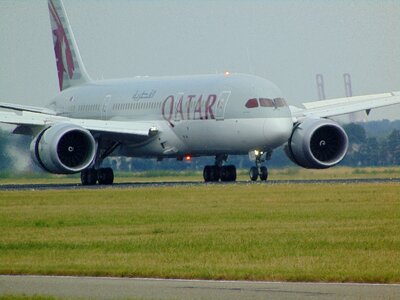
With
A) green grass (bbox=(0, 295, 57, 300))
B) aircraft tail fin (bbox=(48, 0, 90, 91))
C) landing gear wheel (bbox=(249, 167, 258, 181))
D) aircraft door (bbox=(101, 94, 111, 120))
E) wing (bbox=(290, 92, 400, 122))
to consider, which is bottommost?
green grass (bbox=(0, 295, 57, 300))

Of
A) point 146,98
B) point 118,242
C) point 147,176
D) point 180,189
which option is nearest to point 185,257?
point 118,242

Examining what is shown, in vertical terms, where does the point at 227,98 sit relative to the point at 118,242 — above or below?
above

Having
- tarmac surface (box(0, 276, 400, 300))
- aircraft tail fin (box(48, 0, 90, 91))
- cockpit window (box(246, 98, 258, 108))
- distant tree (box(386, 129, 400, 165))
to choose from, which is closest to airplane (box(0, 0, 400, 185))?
cockpit window (box(246, 98, 258, 108))

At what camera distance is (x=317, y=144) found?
185 ft

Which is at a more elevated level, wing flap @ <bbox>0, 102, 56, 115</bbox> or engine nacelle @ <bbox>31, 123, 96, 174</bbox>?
wing flap @ <bbox>0, 102, 56, 115</bbox>

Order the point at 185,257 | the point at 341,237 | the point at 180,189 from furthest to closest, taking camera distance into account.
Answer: the point at 180,189, the point at 341,237, the point at 185,257

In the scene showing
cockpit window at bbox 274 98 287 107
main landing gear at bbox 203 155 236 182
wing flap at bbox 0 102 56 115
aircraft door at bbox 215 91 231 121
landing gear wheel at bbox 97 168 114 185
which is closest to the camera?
cockpit window at bbox 274 98 287 107

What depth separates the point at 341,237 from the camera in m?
26.3

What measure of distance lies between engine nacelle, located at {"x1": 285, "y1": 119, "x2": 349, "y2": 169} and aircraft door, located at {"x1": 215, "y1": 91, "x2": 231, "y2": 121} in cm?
358

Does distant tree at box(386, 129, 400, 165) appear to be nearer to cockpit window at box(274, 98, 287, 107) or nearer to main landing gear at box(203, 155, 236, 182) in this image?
main landing gear at box(203, 155, 236, 182)

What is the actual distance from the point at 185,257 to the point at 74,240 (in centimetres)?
421

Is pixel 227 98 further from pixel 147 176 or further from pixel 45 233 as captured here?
pixel 45 233

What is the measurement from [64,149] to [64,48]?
14813mm

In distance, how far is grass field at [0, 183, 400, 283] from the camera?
850 inches
